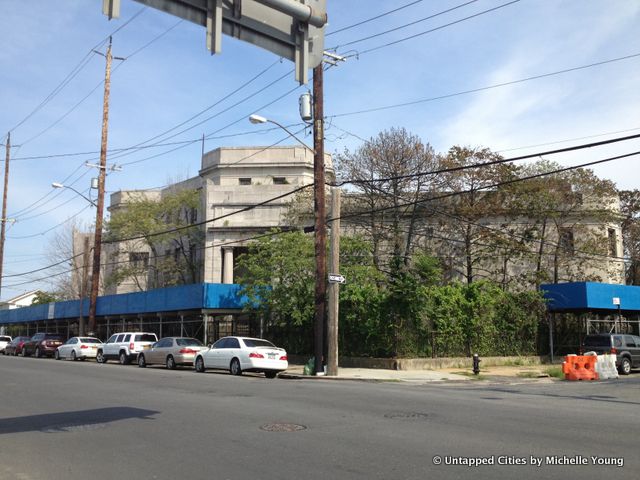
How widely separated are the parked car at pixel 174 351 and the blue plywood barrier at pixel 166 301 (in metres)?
3.69

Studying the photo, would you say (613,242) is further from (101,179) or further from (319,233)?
(101,179)

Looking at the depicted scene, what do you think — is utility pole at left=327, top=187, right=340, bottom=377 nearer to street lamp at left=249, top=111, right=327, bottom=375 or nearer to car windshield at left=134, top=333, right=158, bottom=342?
street lamp at left=249, top=111, right=327, bottom=375

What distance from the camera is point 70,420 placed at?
10445 millimetres

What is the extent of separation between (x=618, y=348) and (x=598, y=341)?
2.61 feet

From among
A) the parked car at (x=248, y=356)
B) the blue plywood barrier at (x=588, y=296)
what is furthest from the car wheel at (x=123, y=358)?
the blue plywood barrier at (x=588, y=296)

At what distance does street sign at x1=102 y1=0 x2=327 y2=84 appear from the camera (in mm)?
7318

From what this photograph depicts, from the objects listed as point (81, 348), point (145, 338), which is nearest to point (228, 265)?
point (81, 348)

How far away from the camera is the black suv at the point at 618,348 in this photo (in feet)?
81.1

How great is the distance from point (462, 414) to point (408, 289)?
46.5ft

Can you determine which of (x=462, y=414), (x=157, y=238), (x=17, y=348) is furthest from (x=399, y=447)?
(x=17, y=348)

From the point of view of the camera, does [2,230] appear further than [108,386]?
Yes

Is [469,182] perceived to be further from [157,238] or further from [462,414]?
[462,414]

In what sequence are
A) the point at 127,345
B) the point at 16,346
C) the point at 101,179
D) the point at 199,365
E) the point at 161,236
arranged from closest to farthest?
the point at 199,365 → the point at 127,345 → the point at 101,179 → the point at 16,346 → the point at 161,236

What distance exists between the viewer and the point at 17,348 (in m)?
43.8
